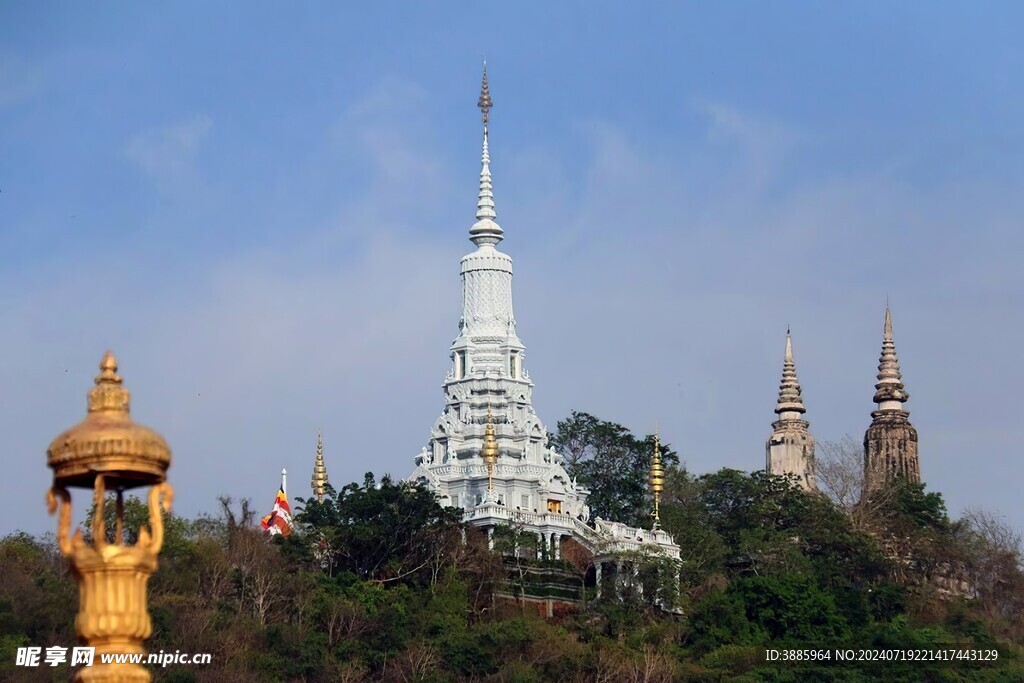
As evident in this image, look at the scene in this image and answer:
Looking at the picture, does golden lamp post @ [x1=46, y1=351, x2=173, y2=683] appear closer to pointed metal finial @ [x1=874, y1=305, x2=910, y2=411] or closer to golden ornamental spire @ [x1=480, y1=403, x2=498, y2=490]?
golden ornamental spire @ [x1=480, y1=403, x2=498, y2=490]

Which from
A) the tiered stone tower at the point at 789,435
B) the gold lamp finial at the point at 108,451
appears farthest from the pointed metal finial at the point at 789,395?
the gold lamp finial at the point at 108,451

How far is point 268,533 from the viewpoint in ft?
242

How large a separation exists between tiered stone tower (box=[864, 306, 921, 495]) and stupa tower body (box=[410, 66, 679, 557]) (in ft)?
71.6

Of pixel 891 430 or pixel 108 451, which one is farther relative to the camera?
pixel 891 430

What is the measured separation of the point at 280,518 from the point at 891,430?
3838 cm

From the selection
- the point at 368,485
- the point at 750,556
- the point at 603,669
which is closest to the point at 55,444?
the point at 603,669

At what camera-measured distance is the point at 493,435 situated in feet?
269

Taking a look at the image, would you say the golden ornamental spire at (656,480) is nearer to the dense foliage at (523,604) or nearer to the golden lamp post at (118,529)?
the dense foliage at (523,604)

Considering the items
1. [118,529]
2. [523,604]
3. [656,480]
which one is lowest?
[118,529]

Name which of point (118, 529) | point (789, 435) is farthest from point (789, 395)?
point (118, 529)

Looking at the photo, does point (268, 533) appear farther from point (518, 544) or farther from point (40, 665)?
point (40, 665)

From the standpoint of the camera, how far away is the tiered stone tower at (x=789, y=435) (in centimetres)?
10894

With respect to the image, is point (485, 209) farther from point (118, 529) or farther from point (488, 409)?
point (118, 529)

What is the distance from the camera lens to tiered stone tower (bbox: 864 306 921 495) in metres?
105
